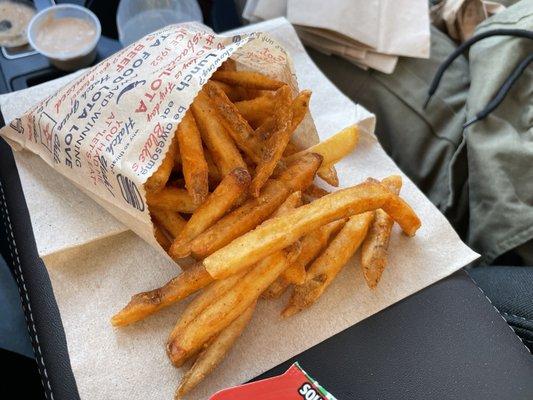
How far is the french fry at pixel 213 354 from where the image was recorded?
3.21 ft

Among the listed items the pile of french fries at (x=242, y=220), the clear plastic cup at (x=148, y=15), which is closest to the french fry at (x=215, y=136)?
the pile of french fries at (x=242, y=220)

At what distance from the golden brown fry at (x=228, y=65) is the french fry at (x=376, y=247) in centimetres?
41

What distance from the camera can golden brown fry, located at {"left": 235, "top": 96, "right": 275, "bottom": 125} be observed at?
1123 mm

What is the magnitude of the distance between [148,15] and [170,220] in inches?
31.4

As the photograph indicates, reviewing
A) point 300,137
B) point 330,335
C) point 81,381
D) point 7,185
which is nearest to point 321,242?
point 330,335

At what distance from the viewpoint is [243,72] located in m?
→ 1.14

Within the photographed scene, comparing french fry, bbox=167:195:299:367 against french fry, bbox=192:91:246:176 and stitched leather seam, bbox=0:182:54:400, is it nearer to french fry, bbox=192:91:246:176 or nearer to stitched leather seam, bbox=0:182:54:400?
french fry, bbox=192:91:246:176

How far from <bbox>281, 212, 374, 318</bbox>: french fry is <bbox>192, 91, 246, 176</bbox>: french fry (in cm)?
24

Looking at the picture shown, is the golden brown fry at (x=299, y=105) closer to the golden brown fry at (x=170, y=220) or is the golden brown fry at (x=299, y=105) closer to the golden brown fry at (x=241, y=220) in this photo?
the golden brown fry at (x=241, y=220)

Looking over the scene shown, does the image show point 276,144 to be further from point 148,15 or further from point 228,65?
point 148,15

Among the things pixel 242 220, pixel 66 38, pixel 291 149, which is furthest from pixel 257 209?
pixel 66 38

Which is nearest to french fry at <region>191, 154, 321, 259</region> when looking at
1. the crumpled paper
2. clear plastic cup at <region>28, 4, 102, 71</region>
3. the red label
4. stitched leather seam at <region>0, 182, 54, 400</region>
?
the red label

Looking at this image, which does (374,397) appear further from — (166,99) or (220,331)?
(166,99)

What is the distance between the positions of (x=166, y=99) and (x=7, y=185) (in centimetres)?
52
